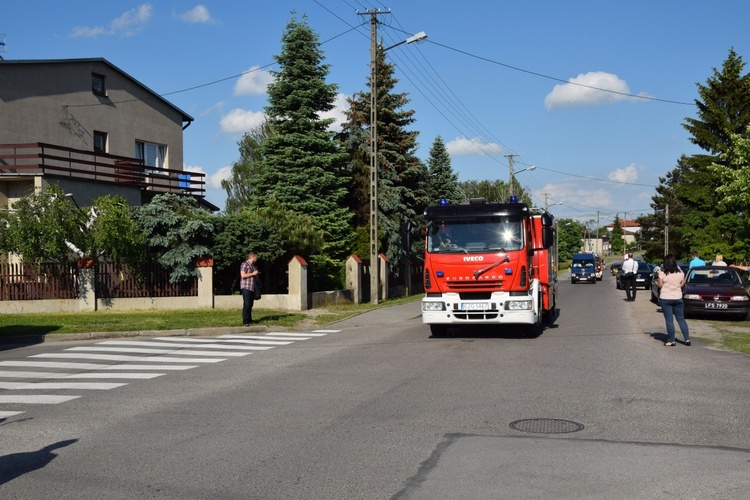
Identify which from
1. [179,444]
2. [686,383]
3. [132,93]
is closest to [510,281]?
[686,383]

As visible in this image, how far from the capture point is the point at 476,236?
1446 centimetres

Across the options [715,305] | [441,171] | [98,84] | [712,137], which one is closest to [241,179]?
[441,171]

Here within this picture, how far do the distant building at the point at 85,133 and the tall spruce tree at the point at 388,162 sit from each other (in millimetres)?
7275

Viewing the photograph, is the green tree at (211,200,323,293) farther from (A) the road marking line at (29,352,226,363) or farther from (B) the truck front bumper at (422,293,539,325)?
(B) the truck front bumper at (422,293,539,325)

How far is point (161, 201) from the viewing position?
863 inches

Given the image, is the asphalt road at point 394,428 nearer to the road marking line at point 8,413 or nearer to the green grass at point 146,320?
the road marking line at point 8,413

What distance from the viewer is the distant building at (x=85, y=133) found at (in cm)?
2498

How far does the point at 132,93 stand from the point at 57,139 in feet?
16.2

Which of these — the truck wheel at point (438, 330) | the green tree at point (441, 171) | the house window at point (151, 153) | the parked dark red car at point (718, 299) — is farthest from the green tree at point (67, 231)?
the green tree at point (441, 171)

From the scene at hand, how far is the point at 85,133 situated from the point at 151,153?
422cm

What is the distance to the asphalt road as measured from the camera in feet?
17.0

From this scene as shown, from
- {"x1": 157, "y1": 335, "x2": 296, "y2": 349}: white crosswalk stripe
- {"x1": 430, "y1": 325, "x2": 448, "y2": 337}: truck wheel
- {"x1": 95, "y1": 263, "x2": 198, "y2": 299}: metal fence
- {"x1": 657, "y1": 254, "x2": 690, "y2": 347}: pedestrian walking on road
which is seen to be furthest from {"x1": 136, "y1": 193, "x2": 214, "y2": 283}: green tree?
{"x1": 657, "y1": 254, "x2": 690, "y2": 347}: pedestrian walking on road

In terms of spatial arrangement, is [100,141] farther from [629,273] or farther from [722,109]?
[722,109]

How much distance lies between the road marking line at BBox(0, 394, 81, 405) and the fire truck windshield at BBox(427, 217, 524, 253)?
26.2 ft
